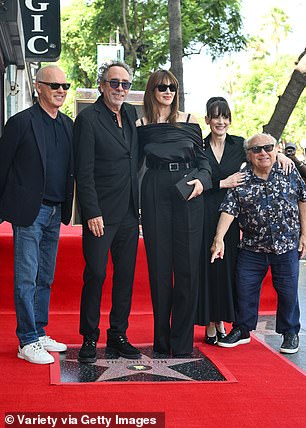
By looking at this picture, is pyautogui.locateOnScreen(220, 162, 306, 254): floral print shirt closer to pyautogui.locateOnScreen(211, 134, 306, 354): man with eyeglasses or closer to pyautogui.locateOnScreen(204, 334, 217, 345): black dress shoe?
pyautogui.locateOnScreen(211, 134, 306, 354): man with eyeglasses

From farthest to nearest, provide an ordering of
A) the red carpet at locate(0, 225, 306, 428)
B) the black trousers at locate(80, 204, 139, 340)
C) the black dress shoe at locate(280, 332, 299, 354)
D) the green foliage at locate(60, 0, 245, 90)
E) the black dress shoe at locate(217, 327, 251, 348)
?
1. the green foliage at locate(60, 0, 245, 90)
2. the black dress shoe at locate(217, 327, 251, 348)
3. the black dress shoe at locate(280, 332, 299, 354)
4. the black trousers at locate(80, 204, 139, 340)
5. the red carpet at locate(0, 225, 306, 428)

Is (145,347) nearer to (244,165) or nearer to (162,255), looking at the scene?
(162,255)

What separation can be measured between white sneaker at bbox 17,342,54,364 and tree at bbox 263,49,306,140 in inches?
370

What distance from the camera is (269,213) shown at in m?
6.30

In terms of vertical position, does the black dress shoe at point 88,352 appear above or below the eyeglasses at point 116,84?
below

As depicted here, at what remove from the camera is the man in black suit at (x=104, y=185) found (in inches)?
222

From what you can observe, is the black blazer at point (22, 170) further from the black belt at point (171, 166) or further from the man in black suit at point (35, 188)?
→ the black belt at point (171, 166)

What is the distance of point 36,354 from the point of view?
5.66 metres

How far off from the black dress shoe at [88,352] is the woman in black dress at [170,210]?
517 mm

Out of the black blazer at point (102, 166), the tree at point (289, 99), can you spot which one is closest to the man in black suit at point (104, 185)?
the black blazer at point (102, 166)

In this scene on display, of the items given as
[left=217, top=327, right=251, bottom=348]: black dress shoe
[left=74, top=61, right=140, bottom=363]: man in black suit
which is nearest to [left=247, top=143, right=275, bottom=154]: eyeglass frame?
[left=74, top=61, right=140, bottom=363]: man in black suit

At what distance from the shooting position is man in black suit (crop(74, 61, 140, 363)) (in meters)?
5.64

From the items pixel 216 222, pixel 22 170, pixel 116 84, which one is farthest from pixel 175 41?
pixel 22 170

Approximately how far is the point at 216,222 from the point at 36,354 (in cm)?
171
